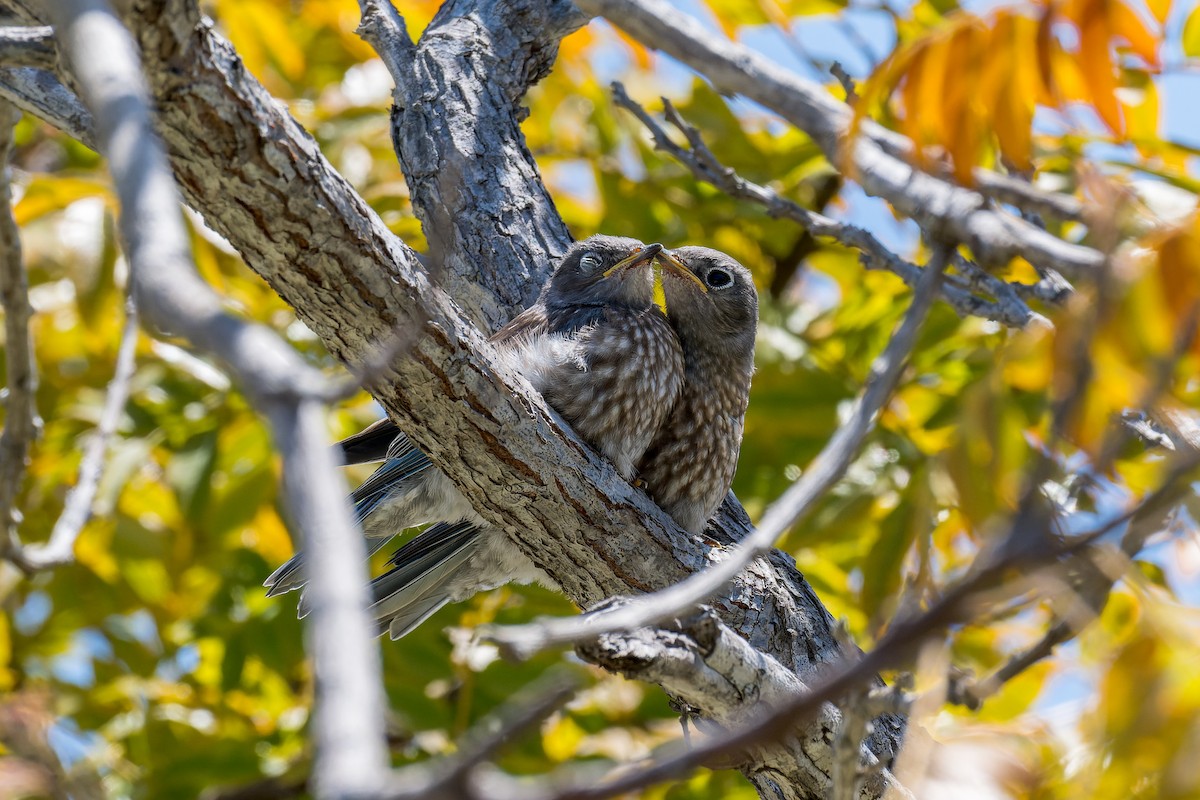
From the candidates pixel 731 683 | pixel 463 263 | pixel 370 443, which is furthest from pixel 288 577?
pixel 731 683

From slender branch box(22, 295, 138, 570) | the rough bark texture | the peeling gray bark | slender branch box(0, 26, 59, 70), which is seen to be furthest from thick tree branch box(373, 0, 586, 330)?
the peeling gray bark

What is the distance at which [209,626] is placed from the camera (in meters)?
4.36

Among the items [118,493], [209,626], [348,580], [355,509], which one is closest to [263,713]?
[209,626]

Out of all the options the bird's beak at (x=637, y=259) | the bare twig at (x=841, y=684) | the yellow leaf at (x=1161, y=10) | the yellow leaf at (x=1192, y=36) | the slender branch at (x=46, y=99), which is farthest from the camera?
the bird's beak at (x=637, y=259)

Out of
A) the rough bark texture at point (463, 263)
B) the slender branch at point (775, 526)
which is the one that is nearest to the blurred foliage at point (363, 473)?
the rough bark texture at point (463, 263)

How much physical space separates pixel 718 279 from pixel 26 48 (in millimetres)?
Answer: 2535

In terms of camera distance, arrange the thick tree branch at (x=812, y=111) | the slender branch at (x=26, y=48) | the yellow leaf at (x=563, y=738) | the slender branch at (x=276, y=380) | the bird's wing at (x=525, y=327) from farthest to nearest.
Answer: the yellow leaf at (x=563, y=738) → the bird's wing at (x=525, y=327) → the slender branch at (x=26, y=48) → the thick tree branch at (x=812, y=111) → the slender branch at (x=276, y=380)

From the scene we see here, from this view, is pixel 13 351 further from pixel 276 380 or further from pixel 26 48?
pixel 276 380

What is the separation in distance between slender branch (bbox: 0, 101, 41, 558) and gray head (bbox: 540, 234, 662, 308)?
151 centimetres

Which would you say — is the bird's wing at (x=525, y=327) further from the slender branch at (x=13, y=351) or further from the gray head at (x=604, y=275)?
the slender branch at (x=13, y=351)

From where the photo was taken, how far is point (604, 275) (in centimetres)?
395

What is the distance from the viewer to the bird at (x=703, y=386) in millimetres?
3547

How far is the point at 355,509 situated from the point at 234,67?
5.29 feet

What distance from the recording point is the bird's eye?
4.20 m
